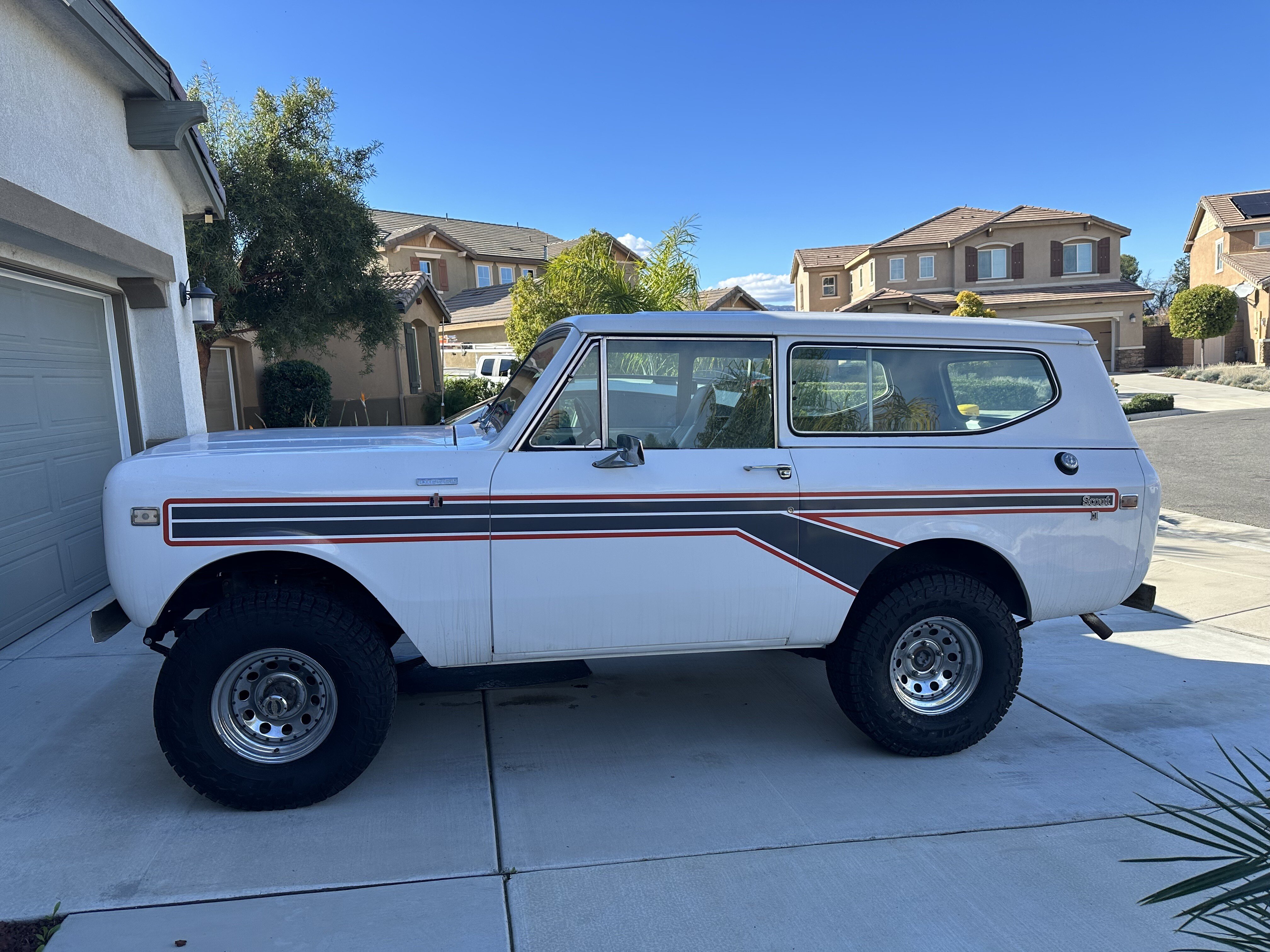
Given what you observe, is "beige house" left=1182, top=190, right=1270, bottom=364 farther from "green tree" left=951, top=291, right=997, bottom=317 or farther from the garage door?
the garage door

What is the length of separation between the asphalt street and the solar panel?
2193 centimetres

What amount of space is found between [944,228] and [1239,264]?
11.9 m

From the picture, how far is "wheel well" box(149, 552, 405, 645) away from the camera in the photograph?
3.73m

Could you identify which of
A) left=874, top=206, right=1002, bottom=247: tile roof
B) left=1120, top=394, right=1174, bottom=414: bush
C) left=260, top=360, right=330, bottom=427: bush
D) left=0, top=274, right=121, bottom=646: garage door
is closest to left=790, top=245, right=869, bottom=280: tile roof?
left=874, top=206, right=1002, bottom=247: tile roof

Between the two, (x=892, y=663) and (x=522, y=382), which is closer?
(x=892, y=663)

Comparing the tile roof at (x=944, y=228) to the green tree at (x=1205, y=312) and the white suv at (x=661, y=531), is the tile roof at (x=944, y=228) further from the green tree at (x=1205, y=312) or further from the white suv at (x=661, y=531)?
the white suv at (x=661, y=531)

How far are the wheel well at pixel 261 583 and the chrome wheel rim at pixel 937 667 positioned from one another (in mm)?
2357

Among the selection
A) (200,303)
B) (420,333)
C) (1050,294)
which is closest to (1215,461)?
(200,303)

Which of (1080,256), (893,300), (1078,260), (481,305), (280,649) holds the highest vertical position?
(1080,256)

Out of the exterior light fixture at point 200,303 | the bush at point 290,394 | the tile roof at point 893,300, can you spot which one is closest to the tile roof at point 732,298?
the tile roof at point 893,300

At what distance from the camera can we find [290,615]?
3639 millimetres

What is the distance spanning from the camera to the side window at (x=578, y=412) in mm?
3912

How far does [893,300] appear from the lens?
37.0m

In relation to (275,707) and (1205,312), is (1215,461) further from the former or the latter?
(1205,312)
